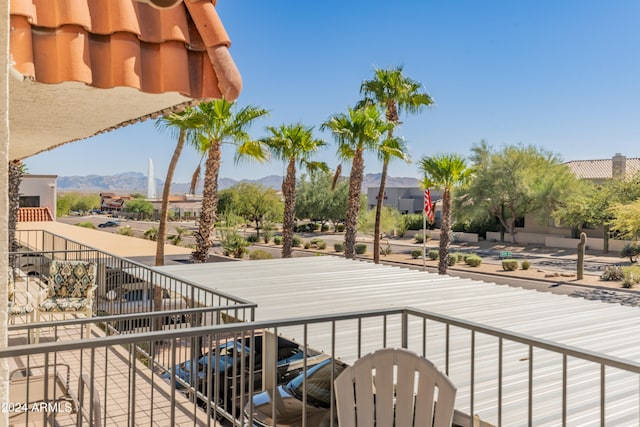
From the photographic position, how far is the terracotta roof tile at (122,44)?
2.22 m

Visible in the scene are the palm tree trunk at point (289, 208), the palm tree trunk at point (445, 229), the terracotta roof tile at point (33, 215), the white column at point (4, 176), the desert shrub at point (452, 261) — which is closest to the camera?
the white column at point (4, 176)


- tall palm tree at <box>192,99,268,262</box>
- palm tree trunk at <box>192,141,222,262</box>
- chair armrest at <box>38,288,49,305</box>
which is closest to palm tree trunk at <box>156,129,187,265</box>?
tall palm tree at <box>192,99,268,262</box>

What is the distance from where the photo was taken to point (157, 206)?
11412 centimetres

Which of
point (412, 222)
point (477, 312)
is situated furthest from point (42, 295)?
point (412, 222)

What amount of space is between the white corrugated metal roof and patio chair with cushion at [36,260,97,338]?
233 cm

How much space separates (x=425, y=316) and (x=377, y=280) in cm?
719

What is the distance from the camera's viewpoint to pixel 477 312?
7.52 meters

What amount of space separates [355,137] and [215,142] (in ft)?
21.5

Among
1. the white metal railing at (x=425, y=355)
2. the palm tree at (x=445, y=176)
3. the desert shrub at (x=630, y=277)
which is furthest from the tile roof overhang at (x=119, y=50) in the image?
the desert shrub at (x=630, y=277)

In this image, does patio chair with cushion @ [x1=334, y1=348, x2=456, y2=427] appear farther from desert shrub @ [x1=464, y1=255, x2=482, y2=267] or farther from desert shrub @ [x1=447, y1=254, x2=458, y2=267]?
desert shrub @ [x1=447, y1=254, x2=458, y2=267]

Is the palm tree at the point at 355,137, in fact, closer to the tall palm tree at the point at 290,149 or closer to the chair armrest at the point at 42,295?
the tall palm tree at the point at 290,149

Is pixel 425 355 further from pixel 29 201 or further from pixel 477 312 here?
pixel 29 201

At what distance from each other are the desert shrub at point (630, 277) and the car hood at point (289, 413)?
865 inches

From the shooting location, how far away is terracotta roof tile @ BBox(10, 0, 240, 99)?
87.5 inches
